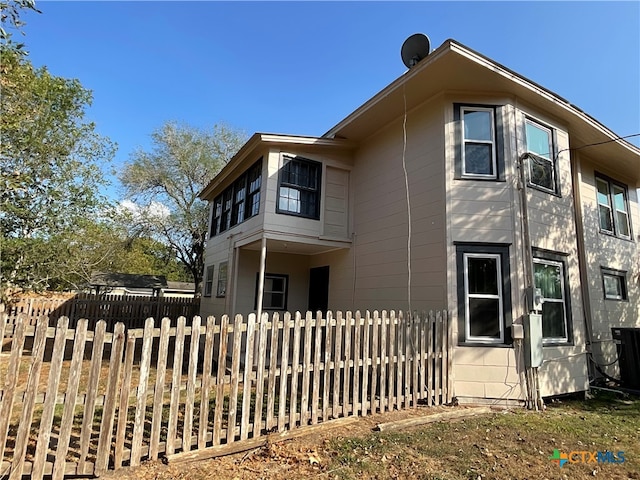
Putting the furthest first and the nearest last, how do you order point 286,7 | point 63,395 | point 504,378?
point 286,7
point 504,378
point 63,395

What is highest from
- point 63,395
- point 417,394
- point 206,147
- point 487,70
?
point 206,147

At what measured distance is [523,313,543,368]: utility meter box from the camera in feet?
20.3

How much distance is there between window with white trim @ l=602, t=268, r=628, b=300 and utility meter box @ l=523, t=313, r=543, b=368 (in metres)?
4.68

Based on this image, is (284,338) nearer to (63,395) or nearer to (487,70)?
(63,395)

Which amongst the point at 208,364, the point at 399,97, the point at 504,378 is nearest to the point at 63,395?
the point at 208,364

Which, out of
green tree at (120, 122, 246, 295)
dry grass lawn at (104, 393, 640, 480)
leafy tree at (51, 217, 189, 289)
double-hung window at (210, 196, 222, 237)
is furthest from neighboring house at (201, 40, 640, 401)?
green tree at (120, 122, 246, 295)

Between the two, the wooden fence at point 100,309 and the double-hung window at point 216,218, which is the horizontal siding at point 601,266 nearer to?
the double-hung window at point 216,218

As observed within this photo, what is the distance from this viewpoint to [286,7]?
8.84m

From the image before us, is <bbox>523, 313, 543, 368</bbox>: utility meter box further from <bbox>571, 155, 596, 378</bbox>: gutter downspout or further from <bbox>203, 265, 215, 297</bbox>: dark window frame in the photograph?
<bbox>203, 265, 215, 297</bbox>: dark window frame

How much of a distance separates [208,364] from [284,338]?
39.0 inches

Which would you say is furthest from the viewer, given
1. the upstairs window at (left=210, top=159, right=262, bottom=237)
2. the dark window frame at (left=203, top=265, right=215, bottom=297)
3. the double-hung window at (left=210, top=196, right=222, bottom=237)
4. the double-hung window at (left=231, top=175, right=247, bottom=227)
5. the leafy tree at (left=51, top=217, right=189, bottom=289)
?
the leafy tree at (left=51, top=217, right=189, bottom=289)

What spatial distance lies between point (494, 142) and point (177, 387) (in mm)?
7159

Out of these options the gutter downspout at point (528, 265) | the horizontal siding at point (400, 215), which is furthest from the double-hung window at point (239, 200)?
the gutter downspout at point (528, 265)

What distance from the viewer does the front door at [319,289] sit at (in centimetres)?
1053
